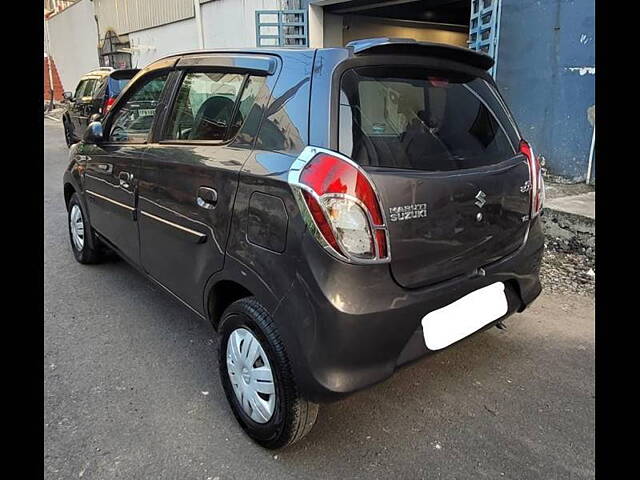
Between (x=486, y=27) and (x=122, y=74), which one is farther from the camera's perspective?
(x=122, y=74)

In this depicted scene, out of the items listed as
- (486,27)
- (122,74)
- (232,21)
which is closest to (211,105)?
(486,27)

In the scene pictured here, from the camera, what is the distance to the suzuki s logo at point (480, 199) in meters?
2.14

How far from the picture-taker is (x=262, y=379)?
215 centimetres

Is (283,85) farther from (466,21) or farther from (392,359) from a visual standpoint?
(466,21)

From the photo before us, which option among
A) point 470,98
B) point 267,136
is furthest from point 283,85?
point 470,98

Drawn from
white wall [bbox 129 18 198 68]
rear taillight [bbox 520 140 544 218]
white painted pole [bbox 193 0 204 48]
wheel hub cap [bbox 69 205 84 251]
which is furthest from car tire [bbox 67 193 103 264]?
white wall [bbox 129 18 198 68]

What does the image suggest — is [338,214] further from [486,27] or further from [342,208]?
[486,27]

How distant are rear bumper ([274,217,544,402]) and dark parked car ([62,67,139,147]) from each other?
8.36 metres

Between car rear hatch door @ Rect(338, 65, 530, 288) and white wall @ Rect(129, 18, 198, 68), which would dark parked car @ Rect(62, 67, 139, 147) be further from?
car rear hatch door @ Rect(338, 65, 530, 288)

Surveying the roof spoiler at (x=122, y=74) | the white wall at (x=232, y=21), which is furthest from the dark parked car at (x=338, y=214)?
the white wall at (x=232, y=21)

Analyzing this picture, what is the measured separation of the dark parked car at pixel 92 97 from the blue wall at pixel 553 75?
6.34 meters

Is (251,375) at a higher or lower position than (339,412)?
higher

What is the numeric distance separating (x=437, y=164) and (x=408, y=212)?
31cm

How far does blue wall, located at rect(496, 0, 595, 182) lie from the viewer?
563cm
